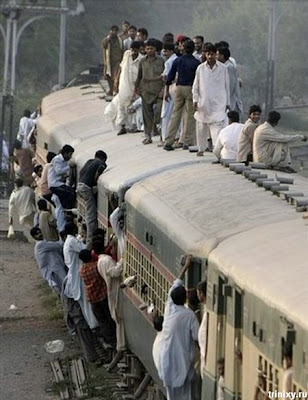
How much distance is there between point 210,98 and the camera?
1644 cm

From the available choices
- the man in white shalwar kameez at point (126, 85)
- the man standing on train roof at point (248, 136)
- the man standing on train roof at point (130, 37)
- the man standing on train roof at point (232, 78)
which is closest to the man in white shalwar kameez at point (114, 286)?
the man standing on train roof at point (248, 136)

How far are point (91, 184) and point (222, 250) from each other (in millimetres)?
6977

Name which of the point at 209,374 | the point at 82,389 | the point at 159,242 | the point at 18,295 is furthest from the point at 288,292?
the point at 18,295

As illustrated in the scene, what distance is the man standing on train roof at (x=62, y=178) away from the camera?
760 inches

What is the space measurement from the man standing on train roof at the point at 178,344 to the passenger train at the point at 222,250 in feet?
0.51

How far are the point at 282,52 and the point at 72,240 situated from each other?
78.1 ft

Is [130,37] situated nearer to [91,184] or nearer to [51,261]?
[51,261]

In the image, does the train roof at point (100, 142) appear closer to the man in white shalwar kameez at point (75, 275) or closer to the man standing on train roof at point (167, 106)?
the man standing on train roof at point (167, 106)

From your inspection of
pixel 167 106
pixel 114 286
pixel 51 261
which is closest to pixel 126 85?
pixel 167 106

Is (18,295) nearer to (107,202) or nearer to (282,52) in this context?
(107,202)

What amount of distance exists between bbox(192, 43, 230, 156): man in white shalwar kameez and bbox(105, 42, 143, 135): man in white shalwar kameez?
8.81 ft

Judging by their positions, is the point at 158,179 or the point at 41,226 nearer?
the point at 158,179

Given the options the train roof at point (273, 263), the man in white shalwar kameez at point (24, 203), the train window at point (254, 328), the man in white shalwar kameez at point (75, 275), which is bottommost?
the man in white shalwar kameez at point (24, 203)

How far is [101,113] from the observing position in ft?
74.2
